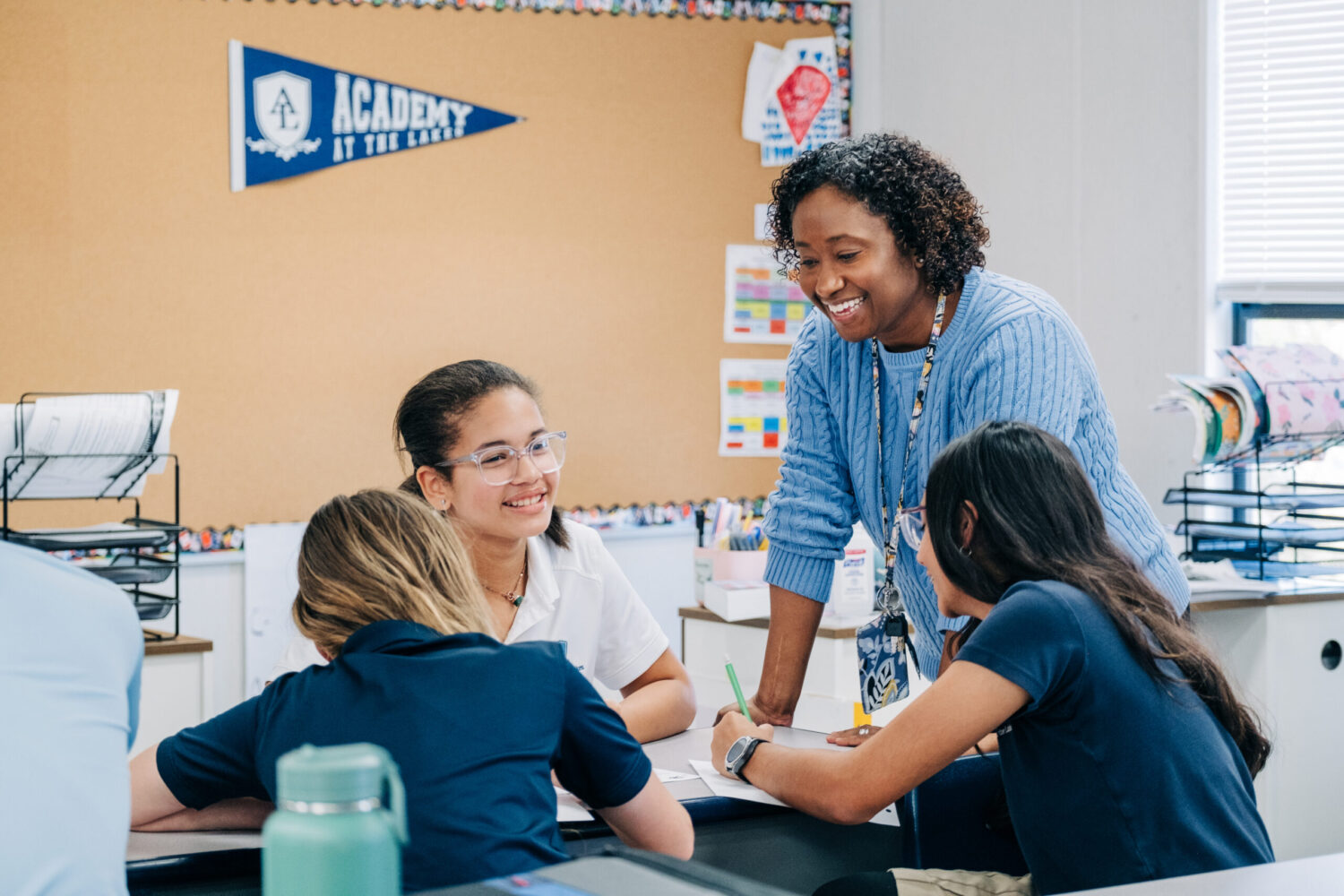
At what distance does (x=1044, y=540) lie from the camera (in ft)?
4.64

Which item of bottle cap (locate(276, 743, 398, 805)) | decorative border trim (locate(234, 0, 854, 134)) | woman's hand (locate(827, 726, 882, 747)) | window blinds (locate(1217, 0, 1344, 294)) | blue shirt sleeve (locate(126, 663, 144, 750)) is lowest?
woman's hand (locate(827, 726, 882, 747))

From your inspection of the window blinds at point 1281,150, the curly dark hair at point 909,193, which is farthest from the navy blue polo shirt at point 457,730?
the window blinds at point 1281,150

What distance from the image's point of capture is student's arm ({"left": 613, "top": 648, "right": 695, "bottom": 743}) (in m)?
1.86

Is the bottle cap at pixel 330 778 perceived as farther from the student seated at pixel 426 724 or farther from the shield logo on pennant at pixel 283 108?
the shield logo on pennant at pixel 283 108

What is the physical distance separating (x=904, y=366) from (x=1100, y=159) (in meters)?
1.90

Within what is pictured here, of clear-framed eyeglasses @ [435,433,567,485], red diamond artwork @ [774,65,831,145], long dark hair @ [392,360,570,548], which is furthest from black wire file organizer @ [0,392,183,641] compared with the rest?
red diamond artwork @ [774,65,831,145]

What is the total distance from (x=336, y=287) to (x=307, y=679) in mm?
2352

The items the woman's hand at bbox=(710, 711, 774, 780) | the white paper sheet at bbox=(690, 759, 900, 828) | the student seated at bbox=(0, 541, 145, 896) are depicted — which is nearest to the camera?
the student seated at bbox=(0, 541, 145, 896)

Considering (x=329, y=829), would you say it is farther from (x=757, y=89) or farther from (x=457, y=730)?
(x=757, y=89)

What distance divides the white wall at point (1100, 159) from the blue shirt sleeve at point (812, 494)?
1.68m

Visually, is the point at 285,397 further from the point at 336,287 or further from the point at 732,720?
the point at 732,720

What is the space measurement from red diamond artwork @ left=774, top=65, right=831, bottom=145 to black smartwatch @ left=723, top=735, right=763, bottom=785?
8.39 ft

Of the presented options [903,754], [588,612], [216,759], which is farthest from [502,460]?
[903,754]

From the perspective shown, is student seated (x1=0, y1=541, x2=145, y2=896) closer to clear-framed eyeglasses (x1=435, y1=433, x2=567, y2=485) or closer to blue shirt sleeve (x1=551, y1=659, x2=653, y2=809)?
blue shirt sleeve (x1=551, y1=659, x2=653, y2=809)
